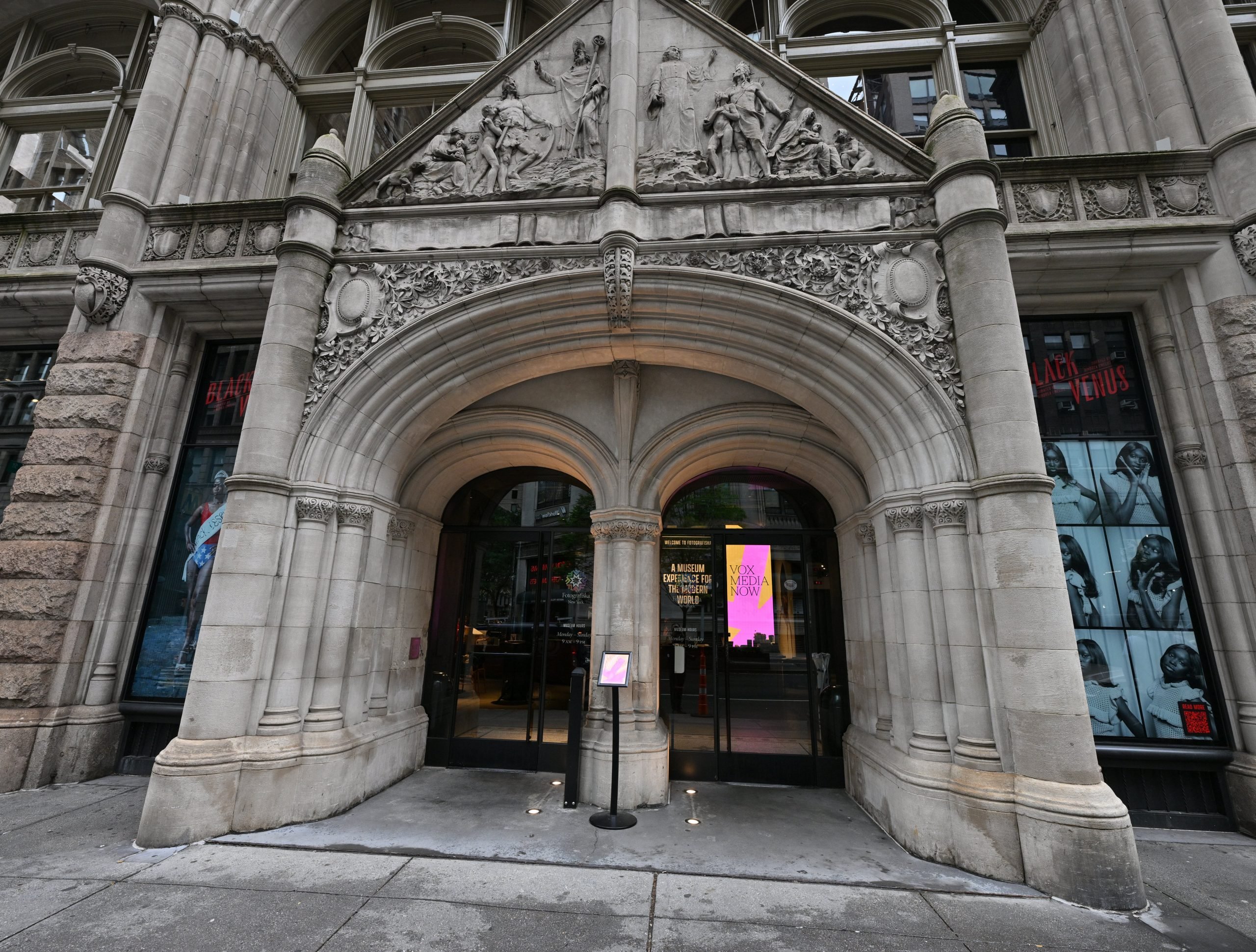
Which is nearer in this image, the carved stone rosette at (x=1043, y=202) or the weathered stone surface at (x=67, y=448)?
the carved stone rosette at (x=1043, y=202)

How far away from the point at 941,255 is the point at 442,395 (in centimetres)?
608

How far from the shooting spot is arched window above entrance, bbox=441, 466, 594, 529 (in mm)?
8961

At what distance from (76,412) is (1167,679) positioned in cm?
1427

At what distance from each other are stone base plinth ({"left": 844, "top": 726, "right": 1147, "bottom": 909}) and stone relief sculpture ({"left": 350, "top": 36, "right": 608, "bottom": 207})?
7488 millimetres

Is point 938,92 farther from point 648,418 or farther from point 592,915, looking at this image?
point 592,915

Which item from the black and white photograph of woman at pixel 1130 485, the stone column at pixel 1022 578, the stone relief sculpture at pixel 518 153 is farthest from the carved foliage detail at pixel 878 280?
the black and white photograph of woman at pixel 1130 485

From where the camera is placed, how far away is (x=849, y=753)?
7.46 meters

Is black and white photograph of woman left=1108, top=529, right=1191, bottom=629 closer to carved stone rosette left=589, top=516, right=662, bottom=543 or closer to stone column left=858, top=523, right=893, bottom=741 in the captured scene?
stone column left=858, top=523, right=893, bottom=741

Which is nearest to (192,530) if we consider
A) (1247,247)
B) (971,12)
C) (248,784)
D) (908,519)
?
(248,784)

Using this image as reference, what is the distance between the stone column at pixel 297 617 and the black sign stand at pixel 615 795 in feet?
10.6

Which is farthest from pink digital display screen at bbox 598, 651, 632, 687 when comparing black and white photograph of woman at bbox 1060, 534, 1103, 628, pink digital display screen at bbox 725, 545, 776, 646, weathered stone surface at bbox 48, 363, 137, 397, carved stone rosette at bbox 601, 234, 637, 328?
weathered stone surface at bbox 48, 363, 137, 397

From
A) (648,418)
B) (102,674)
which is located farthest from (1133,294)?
(102,674)

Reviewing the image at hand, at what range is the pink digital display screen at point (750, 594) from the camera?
8.22 m

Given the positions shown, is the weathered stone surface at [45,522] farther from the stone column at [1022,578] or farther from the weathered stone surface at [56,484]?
the stone column at [1022,578]
